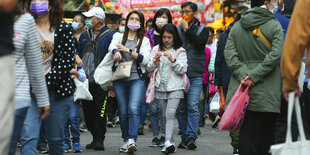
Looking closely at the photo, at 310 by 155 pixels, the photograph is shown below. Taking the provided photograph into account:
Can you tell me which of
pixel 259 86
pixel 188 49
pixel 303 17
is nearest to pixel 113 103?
pixel 188 49

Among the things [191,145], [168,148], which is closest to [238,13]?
[191,145]

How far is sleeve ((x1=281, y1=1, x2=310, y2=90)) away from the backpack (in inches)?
207

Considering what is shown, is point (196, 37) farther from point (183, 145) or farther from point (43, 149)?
point (43, 149)

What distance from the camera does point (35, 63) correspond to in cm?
496

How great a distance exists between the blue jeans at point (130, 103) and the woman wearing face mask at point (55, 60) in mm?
2713

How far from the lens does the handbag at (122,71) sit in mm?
8859

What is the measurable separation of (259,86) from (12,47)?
130 inches

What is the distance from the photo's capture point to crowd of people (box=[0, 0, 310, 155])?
187 inches

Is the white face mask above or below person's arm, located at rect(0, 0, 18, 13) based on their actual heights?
below

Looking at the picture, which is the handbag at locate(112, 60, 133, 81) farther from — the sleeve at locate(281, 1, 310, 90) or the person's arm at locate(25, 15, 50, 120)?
the sleeve at locate(281, 1, 310, 90)

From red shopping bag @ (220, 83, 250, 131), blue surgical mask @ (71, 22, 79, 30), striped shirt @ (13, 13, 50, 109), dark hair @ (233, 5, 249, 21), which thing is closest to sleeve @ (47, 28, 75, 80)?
striped shirt @ (13, 13, 50, 109)

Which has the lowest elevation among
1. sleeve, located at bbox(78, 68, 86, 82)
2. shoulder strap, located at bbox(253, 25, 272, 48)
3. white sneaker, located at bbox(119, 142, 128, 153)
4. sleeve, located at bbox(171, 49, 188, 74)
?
white sneaker, located at bbox(119, 142, 128, 153)

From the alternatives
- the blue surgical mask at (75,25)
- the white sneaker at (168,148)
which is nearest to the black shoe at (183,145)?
the white sneaker at (168,148)

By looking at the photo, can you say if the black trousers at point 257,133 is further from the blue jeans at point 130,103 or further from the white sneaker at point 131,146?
the blue jeans at point 130,103
